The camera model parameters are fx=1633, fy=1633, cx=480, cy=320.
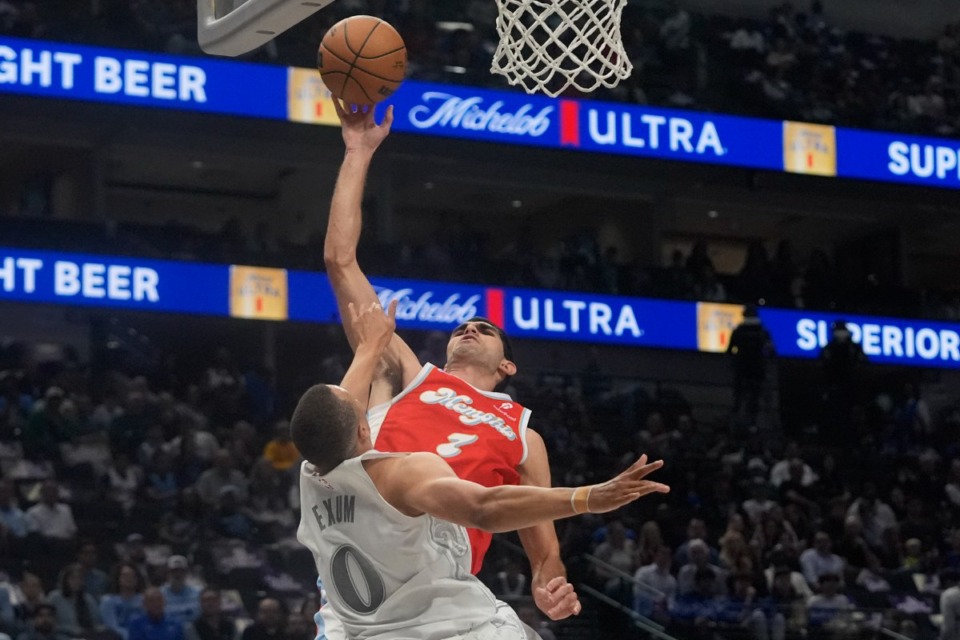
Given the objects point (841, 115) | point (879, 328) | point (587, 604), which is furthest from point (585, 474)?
point (841, 115)

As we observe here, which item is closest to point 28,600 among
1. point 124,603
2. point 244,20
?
point 124,603

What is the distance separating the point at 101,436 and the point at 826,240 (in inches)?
543

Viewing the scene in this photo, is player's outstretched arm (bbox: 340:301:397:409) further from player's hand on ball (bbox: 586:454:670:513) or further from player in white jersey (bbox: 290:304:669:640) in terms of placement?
player's hand on ball (bbox: 586:454:670:513)

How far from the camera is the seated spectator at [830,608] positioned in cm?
1116

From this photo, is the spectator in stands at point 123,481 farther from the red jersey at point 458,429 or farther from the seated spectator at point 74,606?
the red jersey at point 458,429

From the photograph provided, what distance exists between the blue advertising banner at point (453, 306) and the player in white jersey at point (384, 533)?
398 inches

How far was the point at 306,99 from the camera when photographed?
15672mm

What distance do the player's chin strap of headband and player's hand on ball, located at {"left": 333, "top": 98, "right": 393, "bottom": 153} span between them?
1.89 metres

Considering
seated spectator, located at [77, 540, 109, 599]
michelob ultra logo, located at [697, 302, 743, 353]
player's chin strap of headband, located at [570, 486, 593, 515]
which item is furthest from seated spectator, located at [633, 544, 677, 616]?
player's chin strap of headband, located at [570, 486, 593, 515]

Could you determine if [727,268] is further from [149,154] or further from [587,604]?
[587,604]

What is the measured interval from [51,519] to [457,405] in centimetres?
676

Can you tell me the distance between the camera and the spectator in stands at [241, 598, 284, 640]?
9.70 meters

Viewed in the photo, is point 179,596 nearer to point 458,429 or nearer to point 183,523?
point 183,523

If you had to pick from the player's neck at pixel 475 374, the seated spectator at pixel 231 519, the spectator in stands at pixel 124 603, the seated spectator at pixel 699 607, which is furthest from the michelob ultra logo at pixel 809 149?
the player's neck at pixel 475 374
